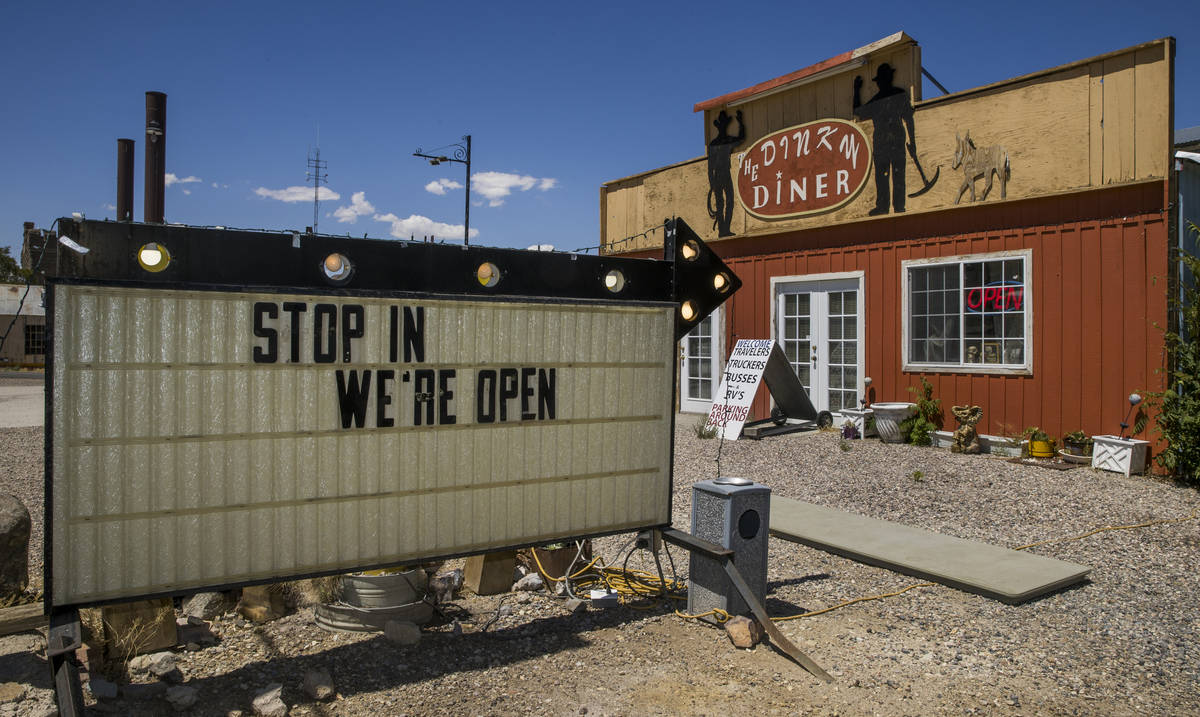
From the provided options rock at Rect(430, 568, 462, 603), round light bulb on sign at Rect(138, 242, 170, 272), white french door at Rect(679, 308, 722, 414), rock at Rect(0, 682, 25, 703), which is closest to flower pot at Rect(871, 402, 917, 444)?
white french door at Rect(679, 308, 722, 414)

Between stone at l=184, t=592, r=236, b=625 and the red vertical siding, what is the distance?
932cm

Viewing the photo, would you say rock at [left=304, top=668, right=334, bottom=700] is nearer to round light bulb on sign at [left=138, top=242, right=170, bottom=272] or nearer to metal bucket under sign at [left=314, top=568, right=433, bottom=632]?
metal bucket under sign at [left=314, top=568, right=433, bottom=632]

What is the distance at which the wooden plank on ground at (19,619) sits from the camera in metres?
3.77

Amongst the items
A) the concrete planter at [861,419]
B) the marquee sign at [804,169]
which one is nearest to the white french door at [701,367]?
the marquee sign at [804,169]

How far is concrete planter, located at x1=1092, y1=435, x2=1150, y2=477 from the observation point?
862cm

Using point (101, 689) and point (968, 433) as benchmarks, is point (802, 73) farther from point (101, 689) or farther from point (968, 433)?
point (101, 689)

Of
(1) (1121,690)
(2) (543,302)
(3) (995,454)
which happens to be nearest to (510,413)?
(2) (543,302)

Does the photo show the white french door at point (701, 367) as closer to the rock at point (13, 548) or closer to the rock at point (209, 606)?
the rock at point (209, 606)

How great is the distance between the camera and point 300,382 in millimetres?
3672

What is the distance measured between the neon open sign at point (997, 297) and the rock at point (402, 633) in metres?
8.88

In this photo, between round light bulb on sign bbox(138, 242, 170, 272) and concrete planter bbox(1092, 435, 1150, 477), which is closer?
round light bulb on sign bbox(138, 242, 170, 272)

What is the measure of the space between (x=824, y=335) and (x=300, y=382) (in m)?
10.2

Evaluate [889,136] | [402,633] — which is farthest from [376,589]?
[889,136]

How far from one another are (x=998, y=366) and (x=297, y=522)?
9363 mm
